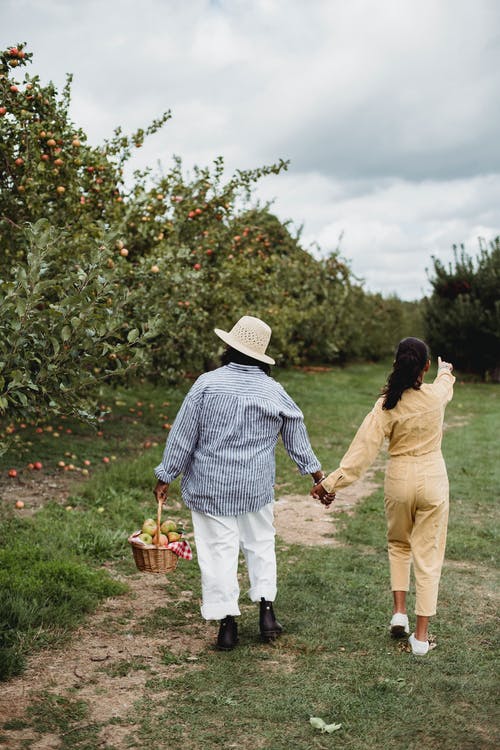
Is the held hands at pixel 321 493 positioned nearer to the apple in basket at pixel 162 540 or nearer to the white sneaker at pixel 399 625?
the white sneaker at pixel 399 625

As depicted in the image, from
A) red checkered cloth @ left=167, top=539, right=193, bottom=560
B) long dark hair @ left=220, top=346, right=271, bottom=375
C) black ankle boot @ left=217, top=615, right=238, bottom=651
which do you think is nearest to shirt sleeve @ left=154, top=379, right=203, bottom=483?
long dark hair @ left=220, top=346, right=271, bottom=375

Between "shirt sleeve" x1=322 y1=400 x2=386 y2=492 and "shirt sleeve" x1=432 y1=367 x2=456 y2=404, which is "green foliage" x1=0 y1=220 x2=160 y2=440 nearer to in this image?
"shirt sleeve" x1=322 y1=400 x2=386 y2=492

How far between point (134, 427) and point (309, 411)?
488cm

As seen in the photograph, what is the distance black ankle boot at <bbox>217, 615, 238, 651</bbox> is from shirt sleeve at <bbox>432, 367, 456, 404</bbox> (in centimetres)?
192

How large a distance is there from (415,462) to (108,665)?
2.20 m

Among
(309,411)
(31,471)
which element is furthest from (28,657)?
(309,411)

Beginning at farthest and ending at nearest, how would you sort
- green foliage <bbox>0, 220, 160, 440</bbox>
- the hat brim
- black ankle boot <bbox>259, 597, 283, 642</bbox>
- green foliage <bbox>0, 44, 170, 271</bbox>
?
green foliage <bbox>0, 44, 170, 271</bbox>, black ankle boot <bbox>259, 597, 283, 642</bbox>, the hat brim, green foliage <bbox>0, 220, 160, 440</bbox>

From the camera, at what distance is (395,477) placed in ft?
15.8

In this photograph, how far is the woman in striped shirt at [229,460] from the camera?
4715 millimetres

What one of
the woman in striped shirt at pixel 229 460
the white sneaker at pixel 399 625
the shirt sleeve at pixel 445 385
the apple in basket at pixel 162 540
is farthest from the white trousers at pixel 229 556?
the shirt sleeve at pixel 445 385

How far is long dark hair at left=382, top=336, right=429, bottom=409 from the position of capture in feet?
15.5

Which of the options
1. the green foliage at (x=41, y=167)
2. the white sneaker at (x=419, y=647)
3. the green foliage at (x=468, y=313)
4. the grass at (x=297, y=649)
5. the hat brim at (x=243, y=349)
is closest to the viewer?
the grass at (x=297, y=649)

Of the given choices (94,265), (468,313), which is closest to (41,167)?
(94,265)

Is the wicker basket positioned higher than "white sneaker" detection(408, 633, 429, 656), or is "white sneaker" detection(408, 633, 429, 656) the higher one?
the wicker basket
